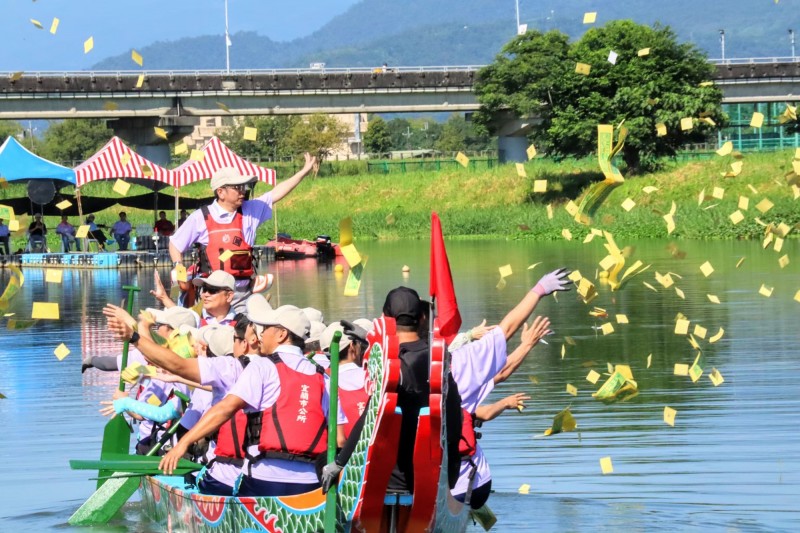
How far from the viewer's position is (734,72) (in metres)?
71.6

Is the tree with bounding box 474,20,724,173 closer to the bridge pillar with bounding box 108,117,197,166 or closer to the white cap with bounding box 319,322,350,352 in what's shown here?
the bridge pillar with bounding box 108,117,197,166

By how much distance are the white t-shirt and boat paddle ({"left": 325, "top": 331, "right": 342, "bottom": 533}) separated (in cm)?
34

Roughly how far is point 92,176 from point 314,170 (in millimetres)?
25685

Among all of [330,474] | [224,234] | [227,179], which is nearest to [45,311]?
[224,234]

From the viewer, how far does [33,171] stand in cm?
3847

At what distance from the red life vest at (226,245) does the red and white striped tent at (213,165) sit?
26.3 m

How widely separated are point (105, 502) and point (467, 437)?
3.37m

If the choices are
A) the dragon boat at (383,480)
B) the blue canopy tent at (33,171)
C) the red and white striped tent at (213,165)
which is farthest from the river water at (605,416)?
the blue canopy tent at (33,171)

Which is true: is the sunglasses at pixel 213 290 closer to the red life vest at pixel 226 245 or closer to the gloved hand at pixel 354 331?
the red life vest at pixel 226 245

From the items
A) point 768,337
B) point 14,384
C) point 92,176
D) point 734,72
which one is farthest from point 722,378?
point 734,72

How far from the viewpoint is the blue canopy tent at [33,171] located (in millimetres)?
38188

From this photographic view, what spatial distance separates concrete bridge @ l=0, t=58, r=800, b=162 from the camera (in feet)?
217

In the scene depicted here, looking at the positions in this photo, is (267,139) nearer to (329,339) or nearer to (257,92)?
(257,92)

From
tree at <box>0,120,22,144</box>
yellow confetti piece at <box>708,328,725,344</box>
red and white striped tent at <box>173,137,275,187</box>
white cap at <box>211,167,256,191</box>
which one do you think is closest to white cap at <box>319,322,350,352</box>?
white cap at <box>211,167,256,191</box>
